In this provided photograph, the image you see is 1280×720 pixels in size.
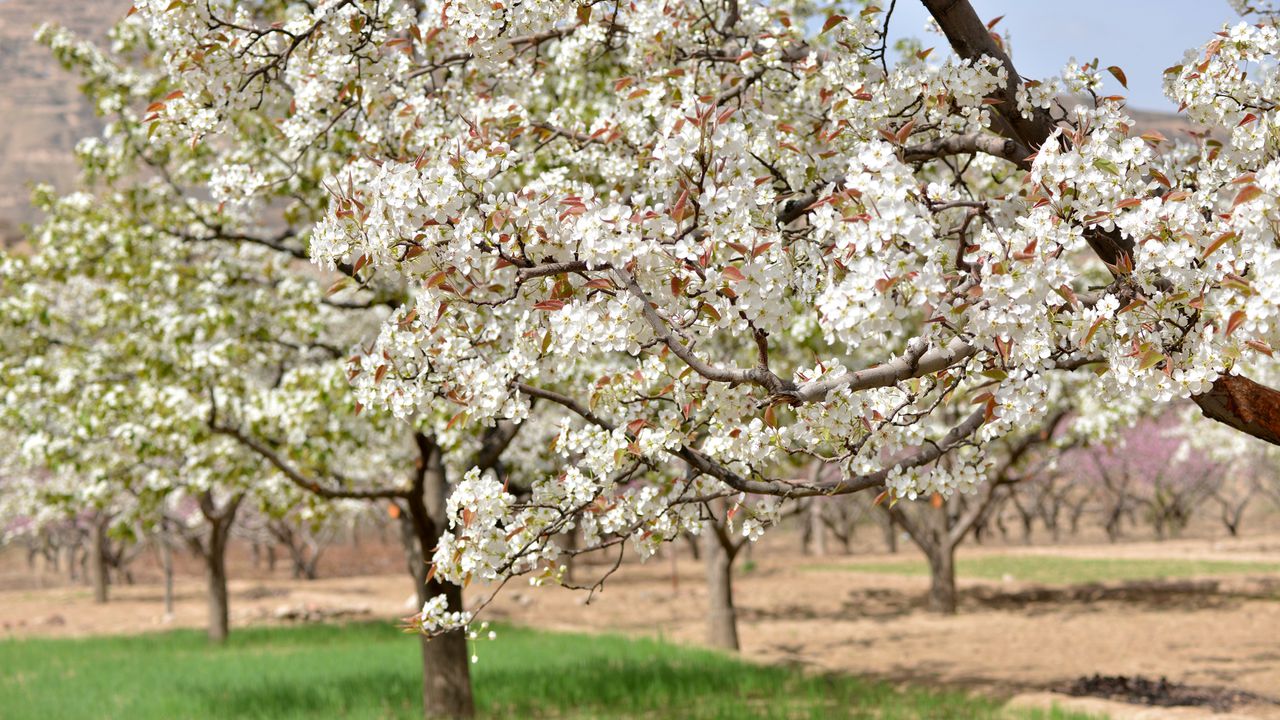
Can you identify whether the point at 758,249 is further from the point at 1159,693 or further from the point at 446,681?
the point at 1159,693

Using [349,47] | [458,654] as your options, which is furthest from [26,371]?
[349,47]

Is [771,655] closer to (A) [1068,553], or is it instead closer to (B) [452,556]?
(B) [452,556]

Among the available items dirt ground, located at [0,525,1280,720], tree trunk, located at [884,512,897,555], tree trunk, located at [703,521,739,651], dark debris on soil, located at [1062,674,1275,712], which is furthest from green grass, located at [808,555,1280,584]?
dark debris on soil, located at [1062,674,1275,712]

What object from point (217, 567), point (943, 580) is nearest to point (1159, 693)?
point (943, 580)

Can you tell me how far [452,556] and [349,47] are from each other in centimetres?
280

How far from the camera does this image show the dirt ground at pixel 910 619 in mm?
12085

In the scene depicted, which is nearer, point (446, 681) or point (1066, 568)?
point (446, 681)

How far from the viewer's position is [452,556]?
11.8ft

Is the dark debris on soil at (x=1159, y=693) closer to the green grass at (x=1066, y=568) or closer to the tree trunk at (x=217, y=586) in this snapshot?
the tree trunk at (x=217, y=586)

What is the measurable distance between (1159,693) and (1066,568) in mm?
20889

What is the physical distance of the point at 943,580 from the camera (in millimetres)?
18516

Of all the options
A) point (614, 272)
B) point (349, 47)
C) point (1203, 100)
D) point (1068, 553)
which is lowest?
point (1068, 553)

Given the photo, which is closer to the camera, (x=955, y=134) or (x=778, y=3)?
(x=955, y=134)

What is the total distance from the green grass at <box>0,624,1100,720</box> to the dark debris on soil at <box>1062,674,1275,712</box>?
1.15m
